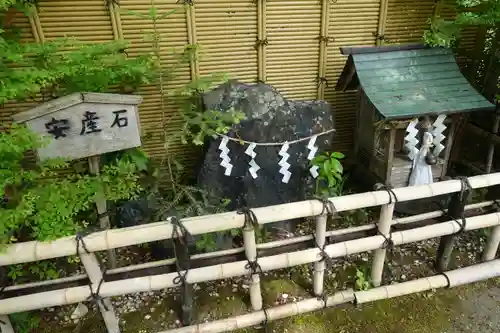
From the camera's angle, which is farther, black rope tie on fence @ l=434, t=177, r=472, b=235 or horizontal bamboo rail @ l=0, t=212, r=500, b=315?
black rope tie on fence @ l=434, t=177, r=472, b=235

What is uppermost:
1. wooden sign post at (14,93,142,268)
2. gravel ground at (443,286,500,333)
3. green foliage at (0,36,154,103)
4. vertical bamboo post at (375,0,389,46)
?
vertical bamboo post at (375,0,389,46)

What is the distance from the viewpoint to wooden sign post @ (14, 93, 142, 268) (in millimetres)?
3583

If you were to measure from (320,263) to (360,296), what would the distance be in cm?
77

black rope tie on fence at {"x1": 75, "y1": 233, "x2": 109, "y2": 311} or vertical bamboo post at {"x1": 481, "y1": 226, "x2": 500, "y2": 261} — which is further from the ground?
black rope tie on fence at {"x1": 75, "y1": 233, "x2": 109, "y2": 311}

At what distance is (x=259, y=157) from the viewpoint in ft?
17.7

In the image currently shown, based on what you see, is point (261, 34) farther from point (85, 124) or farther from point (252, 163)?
point (85, 124)

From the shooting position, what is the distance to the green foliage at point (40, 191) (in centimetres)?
→ 330

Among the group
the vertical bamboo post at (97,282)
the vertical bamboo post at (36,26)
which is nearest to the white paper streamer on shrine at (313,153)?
the vertical bamboo post at (97,282)

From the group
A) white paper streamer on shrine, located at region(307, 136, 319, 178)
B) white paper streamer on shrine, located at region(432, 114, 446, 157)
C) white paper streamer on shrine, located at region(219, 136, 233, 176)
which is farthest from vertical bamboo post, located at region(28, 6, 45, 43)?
white paper streamer on shrine, located at region(432, 114, 446, 157)

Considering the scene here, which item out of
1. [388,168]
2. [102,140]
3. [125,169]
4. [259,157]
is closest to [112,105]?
[102,140]

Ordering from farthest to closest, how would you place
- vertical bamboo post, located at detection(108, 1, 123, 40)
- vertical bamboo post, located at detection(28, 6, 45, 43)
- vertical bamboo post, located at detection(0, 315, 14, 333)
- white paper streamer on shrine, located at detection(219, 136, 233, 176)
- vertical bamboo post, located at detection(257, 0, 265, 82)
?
vertical bamboo post, located at detection(257, 0, 265, 82) < white paper streamer on shrine, located at detection(219, 136, 233, 176) < vertical bamboo post, located at detection(108, 1, 123, 40) < vertical bamboo post, located at detection(28, 6, 45, 43) < vertical bamboo post, located at detection(0, 315, 14, 333)

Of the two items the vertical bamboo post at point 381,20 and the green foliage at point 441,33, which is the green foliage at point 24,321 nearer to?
the vertical bamboo post at point 381,20

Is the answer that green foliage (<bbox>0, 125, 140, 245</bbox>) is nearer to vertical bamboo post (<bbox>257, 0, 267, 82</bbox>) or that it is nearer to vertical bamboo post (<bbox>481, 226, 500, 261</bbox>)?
vertical bamboo post (<bbox>257, 0, 267, 82</bbox>)

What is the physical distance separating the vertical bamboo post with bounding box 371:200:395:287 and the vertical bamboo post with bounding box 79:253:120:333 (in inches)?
128
